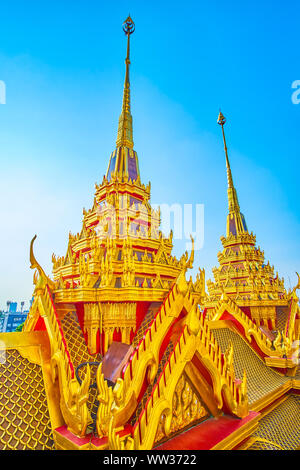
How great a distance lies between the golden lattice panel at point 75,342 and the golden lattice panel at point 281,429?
3.59 metres

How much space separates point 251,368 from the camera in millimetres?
7625

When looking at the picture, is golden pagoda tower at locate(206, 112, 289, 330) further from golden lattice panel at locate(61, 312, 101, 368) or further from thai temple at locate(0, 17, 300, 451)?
golden lattice panel at locate(61, 312, 101, 368)

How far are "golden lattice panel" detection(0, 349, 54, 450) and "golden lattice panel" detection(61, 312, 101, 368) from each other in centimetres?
68

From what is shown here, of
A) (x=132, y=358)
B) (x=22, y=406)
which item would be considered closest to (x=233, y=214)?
(x=132, y=358)

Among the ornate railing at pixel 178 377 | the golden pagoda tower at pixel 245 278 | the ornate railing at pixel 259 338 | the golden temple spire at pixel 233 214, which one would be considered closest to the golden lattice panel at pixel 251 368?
the ornate railing at pixel 259 338

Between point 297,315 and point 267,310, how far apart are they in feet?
7.55

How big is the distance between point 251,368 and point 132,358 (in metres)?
5.86

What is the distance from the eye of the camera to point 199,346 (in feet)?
14.2

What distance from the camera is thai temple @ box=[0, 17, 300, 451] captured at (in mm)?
3521

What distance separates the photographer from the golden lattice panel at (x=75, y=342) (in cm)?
489

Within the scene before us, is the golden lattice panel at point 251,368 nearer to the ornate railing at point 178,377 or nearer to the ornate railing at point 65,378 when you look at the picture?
the ornate railing at point 178,377

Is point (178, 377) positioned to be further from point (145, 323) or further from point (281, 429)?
point (281, 429)

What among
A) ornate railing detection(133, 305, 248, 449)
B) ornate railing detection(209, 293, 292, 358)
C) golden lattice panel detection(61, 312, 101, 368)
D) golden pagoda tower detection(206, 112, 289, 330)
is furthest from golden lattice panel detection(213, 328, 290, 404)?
golden lattice panel detection(61, 312, 101, 368)

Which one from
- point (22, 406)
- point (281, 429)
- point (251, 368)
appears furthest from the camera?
point (251, 368)
